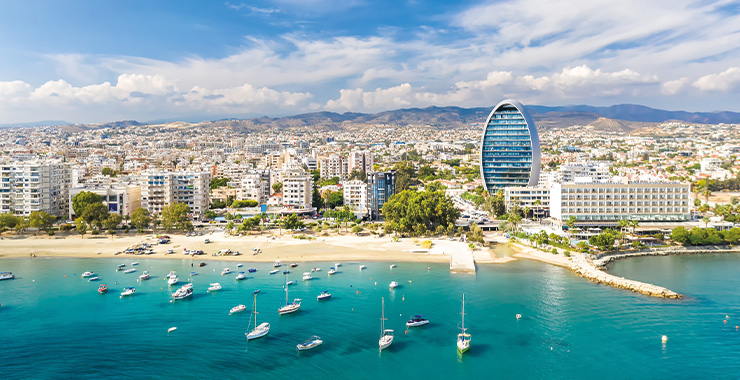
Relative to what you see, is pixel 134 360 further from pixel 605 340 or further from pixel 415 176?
pixel 415 176

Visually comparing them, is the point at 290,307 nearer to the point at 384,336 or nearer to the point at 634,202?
the point at 384,336

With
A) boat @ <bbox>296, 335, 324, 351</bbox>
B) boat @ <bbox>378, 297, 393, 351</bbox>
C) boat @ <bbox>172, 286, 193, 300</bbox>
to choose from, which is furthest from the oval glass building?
boat @ <bbox>296, 335, 324, 351</bbox>

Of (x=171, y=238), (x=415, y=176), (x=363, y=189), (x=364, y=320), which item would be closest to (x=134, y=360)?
(x=364, y=320)

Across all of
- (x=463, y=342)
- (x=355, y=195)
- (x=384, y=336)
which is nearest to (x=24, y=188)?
(x=355, y=195)

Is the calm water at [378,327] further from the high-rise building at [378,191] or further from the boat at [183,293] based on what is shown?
the high-rise building at [378,191]

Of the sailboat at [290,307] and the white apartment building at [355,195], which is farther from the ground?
the white apartment building at [355,195]

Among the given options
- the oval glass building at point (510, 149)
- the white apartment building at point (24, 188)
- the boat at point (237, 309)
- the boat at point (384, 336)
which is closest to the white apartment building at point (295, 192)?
the oval glass building at point (510, 149)
